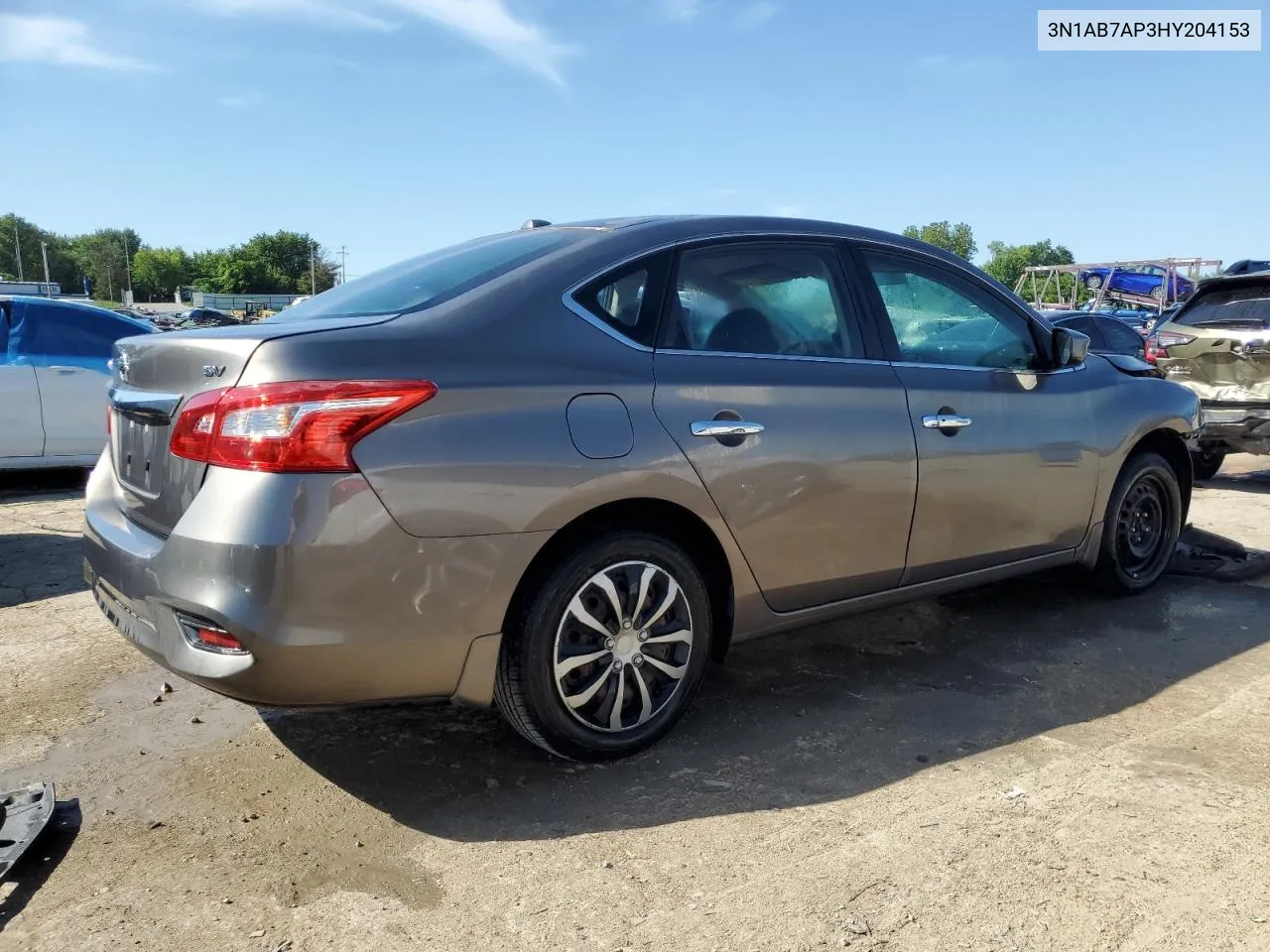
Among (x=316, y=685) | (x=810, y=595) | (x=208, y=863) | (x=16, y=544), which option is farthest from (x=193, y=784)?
(x=16, y=544)

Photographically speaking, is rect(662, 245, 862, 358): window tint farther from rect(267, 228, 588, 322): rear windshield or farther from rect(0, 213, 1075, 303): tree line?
rect(0, 213, 1075, 303): tree line

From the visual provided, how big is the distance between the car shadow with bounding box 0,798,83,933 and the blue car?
31.8 metres

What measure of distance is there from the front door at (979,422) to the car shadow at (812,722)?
42 cm

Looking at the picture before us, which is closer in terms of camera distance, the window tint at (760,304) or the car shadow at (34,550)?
the window tint at (760,304)

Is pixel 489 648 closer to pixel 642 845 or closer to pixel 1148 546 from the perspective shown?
pixel 642 845

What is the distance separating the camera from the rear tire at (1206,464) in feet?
28.3

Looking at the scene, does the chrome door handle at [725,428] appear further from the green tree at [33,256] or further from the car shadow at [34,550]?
the green tree at [33,256]

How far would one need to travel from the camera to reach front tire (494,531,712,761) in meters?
2.81

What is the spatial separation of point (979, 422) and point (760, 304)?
3.43 ft

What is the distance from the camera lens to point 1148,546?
490 cm

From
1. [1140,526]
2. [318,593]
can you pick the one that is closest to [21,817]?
[318,593]

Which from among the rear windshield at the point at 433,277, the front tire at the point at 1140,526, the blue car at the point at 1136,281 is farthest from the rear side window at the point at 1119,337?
the blue car at the point at 1136,281

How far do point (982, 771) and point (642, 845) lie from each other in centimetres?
108

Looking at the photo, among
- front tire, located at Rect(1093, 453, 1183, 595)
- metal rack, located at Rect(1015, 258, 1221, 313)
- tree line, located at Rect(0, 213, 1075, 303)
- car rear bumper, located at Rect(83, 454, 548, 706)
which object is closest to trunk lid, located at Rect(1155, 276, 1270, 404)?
front tire, located at Rect(1093, 453, 1183, 595)
